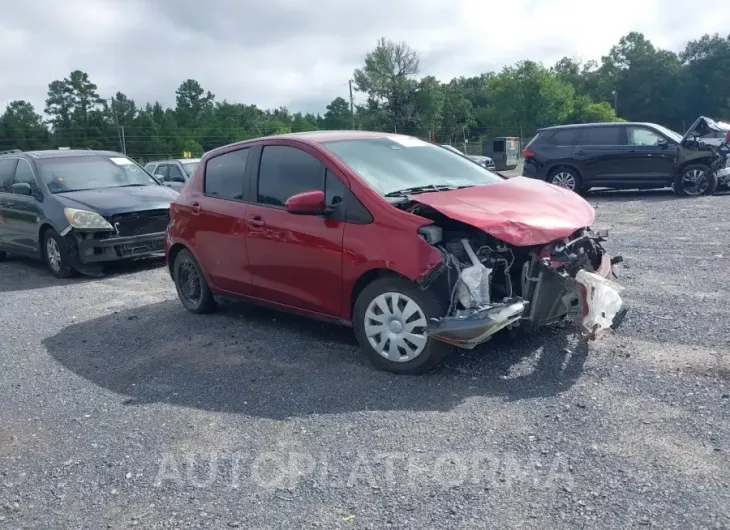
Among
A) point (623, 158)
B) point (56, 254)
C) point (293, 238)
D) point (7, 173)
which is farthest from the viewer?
point (623, 158)

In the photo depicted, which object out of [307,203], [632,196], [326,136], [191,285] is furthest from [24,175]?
[632,196]

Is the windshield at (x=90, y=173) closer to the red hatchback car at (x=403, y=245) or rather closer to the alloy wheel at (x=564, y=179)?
the red hatchback car at (x=403, y=245)

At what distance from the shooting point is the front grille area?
957 centimetres

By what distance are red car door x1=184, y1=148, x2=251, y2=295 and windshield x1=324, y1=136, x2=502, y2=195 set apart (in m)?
1.09

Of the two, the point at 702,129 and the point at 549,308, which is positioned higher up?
the point at 702,129

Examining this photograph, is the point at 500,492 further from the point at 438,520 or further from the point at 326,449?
the point at 326,449

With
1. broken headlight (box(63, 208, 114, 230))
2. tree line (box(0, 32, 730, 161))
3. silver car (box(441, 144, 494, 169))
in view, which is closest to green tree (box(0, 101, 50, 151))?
tree line (box(0, 32, 730, 161))

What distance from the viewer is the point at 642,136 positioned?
15422mm

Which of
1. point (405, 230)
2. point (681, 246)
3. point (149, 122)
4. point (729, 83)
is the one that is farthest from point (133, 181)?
point (729, 83)

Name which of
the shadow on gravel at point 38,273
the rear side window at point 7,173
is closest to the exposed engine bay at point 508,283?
the shadow on gravel at point 38,273

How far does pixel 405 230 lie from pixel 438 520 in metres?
2.14

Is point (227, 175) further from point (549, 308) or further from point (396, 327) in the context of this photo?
point (549, 308)

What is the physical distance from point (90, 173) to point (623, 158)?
1127cm

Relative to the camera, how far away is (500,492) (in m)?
3.25
